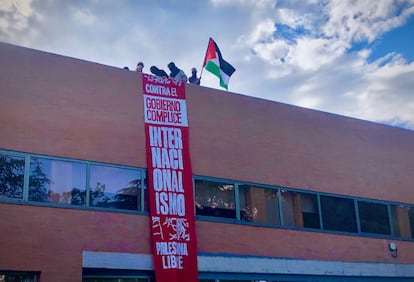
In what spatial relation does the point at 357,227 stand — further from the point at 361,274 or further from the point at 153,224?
the point at 153,224

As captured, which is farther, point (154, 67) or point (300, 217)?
point (300, 217)

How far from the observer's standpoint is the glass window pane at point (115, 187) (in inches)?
632

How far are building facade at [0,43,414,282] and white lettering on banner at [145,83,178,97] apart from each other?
0.30 meters

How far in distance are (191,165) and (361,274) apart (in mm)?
6837

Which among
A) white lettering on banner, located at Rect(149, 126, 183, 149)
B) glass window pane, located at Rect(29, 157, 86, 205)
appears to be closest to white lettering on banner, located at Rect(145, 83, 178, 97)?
white lettering on banner, located at Rect(149, 126, 183, 149)

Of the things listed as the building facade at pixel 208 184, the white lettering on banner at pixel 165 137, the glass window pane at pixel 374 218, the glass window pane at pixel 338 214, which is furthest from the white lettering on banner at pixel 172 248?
the glass window pane at pixel 374 218

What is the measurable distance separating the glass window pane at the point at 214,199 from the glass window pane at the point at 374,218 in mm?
5194

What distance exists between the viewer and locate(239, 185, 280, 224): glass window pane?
18.6m

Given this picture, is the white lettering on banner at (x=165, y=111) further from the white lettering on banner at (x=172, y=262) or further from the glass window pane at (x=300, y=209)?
the glass window pane at (x=300, y=209)

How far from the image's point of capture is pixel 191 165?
1778 centimetres

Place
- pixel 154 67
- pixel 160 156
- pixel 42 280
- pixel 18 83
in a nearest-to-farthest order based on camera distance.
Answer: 1. pixel 42 280
2. pixel 18 83
3. pixel 160 156
4. pixel 154 67

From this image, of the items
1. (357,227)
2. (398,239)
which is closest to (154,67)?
(357,227)

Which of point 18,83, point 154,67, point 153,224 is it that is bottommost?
point 153,224

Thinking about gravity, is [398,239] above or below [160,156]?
below
